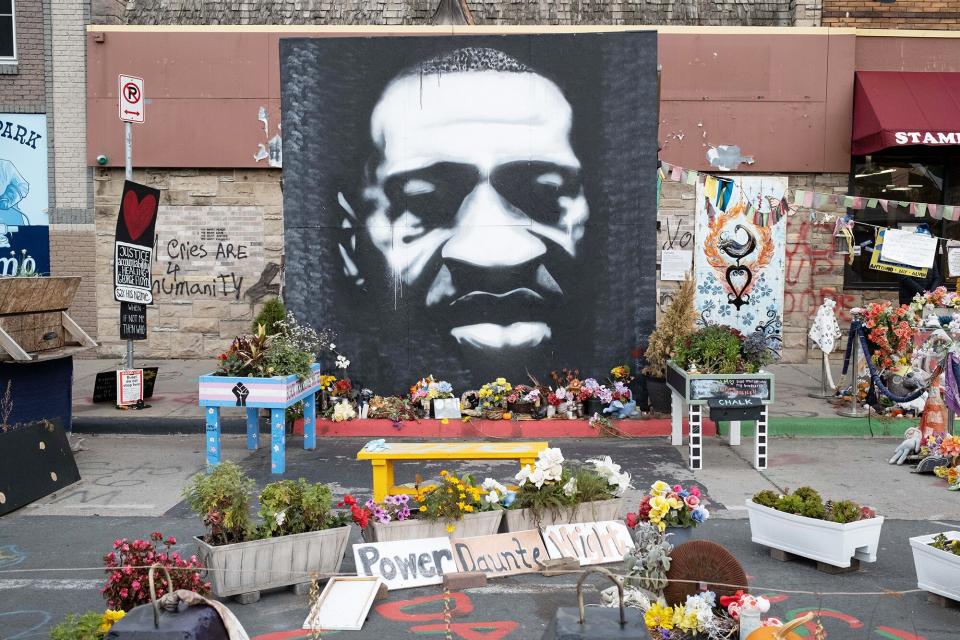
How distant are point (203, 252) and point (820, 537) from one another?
12.3 meters

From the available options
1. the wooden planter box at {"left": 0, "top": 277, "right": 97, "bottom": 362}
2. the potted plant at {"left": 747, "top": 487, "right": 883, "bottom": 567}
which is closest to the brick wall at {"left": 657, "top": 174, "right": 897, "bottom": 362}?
the potted plant at {"left": 747, "top": 487, "right": 883, "bottom": 567}

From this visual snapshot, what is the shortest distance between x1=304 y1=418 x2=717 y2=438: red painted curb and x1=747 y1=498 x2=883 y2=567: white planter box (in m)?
4.35

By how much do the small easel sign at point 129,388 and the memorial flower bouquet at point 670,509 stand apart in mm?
8095

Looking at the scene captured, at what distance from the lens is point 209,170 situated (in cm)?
1575

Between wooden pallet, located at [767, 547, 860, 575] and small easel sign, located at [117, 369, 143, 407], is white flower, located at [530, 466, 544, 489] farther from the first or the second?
small easel sign, located at [117, 369, 143, 407]

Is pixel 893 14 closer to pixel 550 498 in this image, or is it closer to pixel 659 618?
A: pixel 550 498

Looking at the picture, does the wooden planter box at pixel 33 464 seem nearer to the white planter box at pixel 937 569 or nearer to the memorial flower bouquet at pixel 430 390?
the memorial flower bouquet at pixel 430 390

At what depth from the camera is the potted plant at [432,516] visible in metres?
6.55

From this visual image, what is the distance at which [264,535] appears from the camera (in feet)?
20.2

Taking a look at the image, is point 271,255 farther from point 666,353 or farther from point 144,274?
point 666,353

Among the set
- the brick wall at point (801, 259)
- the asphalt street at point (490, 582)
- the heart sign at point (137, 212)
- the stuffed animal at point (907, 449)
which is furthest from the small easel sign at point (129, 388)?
the stuffed animal at point (907, 449)

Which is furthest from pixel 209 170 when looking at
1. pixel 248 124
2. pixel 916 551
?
pixel 916 551

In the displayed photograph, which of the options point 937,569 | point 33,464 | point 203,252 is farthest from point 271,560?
point 203,252

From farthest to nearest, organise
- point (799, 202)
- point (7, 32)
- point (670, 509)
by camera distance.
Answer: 1. point (7, 32)
2. point (799, 202)
3. point (670, 509)
